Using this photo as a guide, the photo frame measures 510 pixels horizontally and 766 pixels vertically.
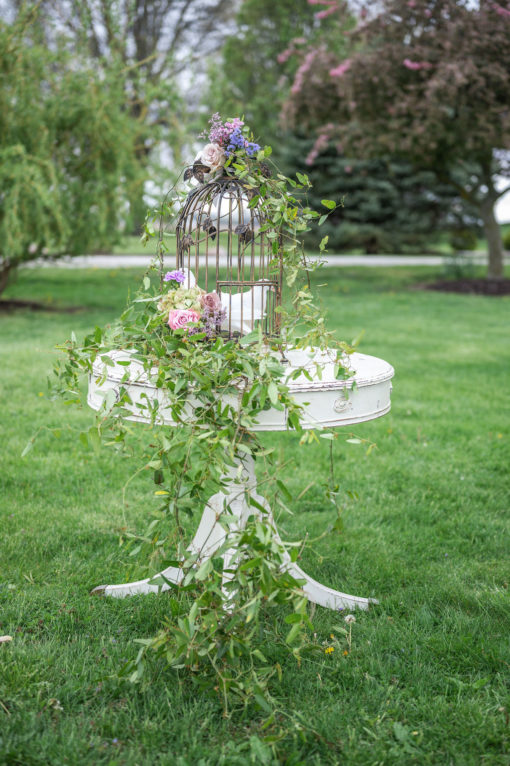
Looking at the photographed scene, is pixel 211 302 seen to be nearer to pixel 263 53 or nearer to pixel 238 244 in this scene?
pixel 238 244

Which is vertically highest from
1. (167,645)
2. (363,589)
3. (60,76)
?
(60,76)

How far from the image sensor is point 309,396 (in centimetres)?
218

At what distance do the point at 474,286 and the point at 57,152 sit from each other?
772 cm

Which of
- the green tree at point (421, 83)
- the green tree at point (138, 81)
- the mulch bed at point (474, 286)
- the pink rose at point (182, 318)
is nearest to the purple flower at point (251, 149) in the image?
the pink rose at point (182, 318)

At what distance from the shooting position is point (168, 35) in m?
22.3

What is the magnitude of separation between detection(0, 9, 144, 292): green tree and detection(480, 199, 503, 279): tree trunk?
7120mm

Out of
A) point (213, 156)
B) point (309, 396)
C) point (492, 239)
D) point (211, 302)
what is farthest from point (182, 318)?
point (492, 239)

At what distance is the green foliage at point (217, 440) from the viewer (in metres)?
1.95

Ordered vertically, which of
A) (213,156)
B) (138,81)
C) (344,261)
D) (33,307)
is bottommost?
(33,307)

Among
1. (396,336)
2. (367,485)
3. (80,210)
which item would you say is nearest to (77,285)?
(80,210)

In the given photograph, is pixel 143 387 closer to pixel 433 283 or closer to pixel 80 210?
pixel 80 210

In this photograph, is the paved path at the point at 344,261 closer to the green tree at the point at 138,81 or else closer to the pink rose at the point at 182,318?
the green tree at the point at 138,81

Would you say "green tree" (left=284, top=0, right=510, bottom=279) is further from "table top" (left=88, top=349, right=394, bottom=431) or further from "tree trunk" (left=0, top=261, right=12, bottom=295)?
"table top" (left=88, top=349, right=394, bottom=431)

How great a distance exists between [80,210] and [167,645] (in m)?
7.32
